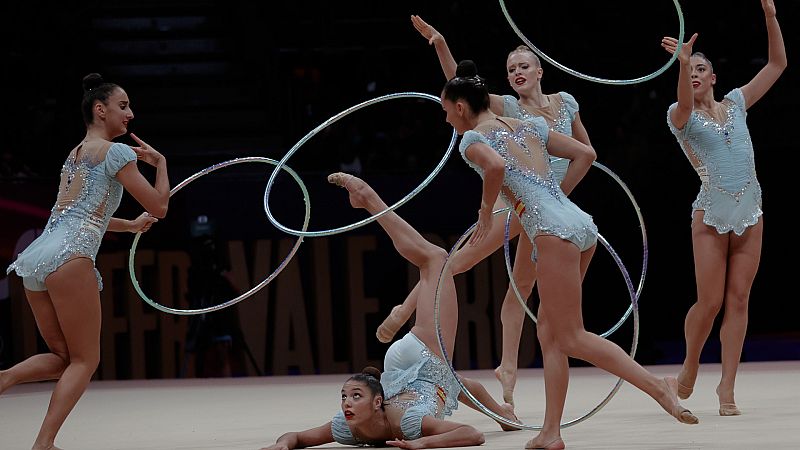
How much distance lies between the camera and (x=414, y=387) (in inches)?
170

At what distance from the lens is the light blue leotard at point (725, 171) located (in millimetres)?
5223

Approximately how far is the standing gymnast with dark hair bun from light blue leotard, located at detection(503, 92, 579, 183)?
1.66 meters

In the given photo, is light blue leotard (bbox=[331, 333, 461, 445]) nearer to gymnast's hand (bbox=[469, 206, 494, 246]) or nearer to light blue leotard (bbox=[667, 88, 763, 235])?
A: gymnast's hand (bbox=[469, 206, 494, 246])

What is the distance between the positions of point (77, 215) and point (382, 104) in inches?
197

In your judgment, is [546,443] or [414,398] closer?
[546,443]

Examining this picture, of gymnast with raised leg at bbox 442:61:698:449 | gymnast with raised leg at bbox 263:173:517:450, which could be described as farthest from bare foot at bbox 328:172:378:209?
gymnast with raised leg at bbox 442:61:698:449

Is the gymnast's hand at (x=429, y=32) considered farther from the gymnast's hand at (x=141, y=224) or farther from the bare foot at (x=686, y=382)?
the bare foot at (x=686, y=382)

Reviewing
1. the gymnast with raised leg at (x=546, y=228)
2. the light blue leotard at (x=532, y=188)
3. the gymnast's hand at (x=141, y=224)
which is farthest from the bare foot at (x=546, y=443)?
the gymnast's hand at (x=141, y=224)

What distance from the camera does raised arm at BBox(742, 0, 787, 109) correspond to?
211 inches

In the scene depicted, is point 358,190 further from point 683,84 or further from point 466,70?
point 683,84

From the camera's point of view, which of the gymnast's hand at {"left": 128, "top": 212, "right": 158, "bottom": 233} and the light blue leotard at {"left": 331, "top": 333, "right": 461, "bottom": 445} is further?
Answer: the gymnast's hand at {"left": 128, "top": 212, "right": 158, "bottom": 233}

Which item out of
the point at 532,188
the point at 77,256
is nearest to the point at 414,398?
the point at 532,188

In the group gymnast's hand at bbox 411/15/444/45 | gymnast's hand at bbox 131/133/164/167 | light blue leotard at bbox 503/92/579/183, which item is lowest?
gymnast's hand at bbox 131/133/164/167

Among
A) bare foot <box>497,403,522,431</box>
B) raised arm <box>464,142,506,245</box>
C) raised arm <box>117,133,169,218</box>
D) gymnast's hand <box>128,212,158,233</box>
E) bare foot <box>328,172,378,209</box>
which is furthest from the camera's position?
bare foot <box>328,172,378,209</box>
